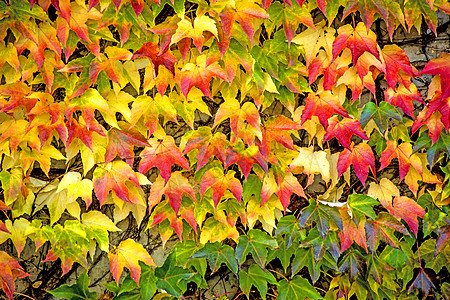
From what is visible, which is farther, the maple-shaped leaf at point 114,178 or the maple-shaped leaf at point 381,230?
the maple-shaped leaf at point 381,230

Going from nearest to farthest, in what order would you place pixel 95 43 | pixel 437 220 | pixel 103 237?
pixel 95 43, pixel 103 237, pixel 437 220

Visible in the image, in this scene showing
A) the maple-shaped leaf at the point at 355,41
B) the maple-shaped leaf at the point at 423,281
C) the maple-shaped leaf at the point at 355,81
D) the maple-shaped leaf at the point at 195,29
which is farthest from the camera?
the maple-shaped leaf at the point at 423,281

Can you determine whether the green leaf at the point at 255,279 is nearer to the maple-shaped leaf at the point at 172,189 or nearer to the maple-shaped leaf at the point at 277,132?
the maple-shaped leaf at the point at 172,189

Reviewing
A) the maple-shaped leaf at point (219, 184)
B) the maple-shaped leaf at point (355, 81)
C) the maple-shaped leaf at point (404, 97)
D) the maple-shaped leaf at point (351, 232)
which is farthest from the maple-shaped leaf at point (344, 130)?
the maple-shaped leaf at point (219, 184)

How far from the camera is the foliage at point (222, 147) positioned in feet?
5.22

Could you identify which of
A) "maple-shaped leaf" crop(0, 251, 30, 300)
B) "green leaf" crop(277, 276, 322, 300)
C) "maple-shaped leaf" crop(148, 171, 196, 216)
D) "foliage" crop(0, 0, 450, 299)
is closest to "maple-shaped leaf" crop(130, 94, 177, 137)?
"foliage" crop(0, 0, 450, 299)

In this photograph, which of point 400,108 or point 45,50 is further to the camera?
point 400,108

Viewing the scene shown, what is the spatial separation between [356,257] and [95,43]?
1.50m

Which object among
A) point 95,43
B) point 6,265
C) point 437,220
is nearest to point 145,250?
point 6,265

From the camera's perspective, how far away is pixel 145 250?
5.69ft

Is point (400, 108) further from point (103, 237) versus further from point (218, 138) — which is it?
point (103, 237)

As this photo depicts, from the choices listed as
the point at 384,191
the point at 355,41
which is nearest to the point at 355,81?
the point at 355,41

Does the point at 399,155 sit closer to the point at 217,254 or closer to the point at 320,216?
the point at 320,216

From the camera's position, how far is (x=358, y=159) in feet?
5.57
